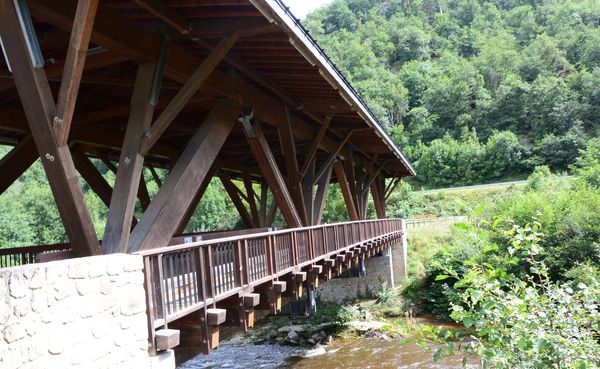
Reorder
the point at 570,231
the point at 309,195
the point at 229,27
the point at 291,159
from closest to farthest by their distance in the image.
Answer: the point at 229,27 < the point at 291,159 < the point at 309,195 < the point at 570,231

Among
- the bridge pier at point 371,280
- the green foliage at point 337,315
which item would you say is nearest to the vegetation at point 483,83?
the bridge pier at point 371,280

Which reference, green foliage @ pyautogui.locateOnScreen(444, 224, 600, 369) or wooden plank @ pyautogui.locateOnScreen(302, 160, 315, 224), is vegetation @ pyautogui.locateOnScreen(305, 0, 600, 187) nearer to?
wooden plank @ pyautogui.locateOnScreen(302, 160, 315, 224)

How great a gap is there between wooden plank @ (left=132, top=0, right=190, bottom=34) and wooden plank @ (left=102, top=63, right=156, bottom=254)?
0.65 metres

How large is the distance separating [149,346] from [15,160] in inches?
200

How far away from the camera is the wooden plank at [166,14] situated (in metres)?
4.84

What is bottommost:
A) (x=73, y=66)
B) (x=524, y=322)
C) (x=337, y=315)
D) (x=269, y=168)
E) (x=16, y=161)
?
(x=337, y=315)

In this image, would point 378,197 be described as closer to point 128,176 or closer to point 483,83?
point 128,176

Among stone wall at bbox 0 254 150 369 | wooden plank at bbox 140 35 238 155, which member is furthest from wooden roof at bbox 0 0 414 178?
stone wall at bbox 0 254 150 369

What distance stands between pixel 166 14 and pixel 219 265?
298cm

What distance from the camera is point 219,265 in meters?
5.63

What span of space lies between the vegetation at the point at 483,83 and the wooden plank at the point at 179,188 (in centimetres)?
4531

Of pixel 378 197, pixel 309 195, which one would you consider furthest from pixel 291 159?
pixel 378 197

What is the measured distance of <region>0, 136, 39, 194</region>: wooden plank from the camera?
7.26 meters

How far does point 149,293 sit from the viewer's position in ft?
13.9
